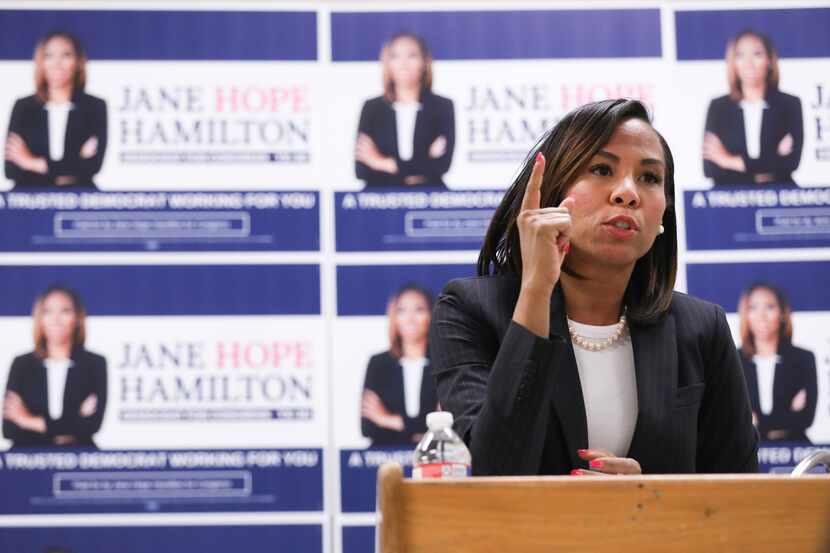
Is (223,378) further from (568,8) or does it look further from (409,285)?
(568,8)

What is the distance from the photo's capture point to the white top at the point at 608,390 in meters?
1.89

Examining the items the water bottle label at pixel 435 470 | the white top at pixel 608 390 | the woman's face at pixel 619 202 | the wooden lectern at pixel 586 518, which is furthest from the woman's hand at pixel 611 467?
the wooden lectern at pixel 586 518

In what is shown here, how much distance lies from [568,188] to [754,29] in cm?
243

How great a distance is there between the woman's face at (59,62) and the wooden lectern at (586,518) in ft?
10.6

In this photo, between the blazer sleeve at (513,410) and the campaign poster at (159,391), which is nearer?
the blazer sleeve at (513,410)

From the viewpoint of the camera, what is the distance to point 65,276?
385 centimetres

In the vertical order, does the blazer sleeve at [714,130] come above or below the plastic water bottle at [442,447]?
above

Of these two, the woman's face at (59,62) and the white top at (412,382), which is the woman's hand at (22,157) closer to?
the woman's face at (59,62)

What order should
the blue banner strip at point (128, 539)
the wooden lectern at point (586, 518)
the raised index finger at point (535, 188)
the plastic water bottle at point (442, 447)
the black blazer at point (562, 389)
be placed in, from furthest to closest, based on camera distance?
the blue banner strip at point (128, 539), the raised index finger at point (535, 188), the black blazer at point (562, 389), the plastic water bottle at point (442, 447), the wooden lectern at point (586, 518)

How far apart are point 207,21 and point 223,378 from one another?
135cm

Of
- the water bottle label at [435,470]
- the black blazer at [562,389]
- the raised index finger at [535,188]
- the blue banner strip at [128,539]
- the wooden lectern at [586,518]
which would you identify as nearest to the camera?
the wooden lectern at [586,518]

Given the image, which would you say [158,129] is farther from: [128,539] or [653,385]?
[653,385]

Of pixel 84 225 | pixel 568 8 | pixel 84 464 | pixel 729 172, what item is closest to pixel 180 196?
pixel 84 225

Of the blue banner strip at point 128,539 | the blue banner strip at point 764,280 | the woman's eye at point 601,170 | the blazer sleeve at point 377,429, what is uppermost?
the woman's eye at point 601,170
